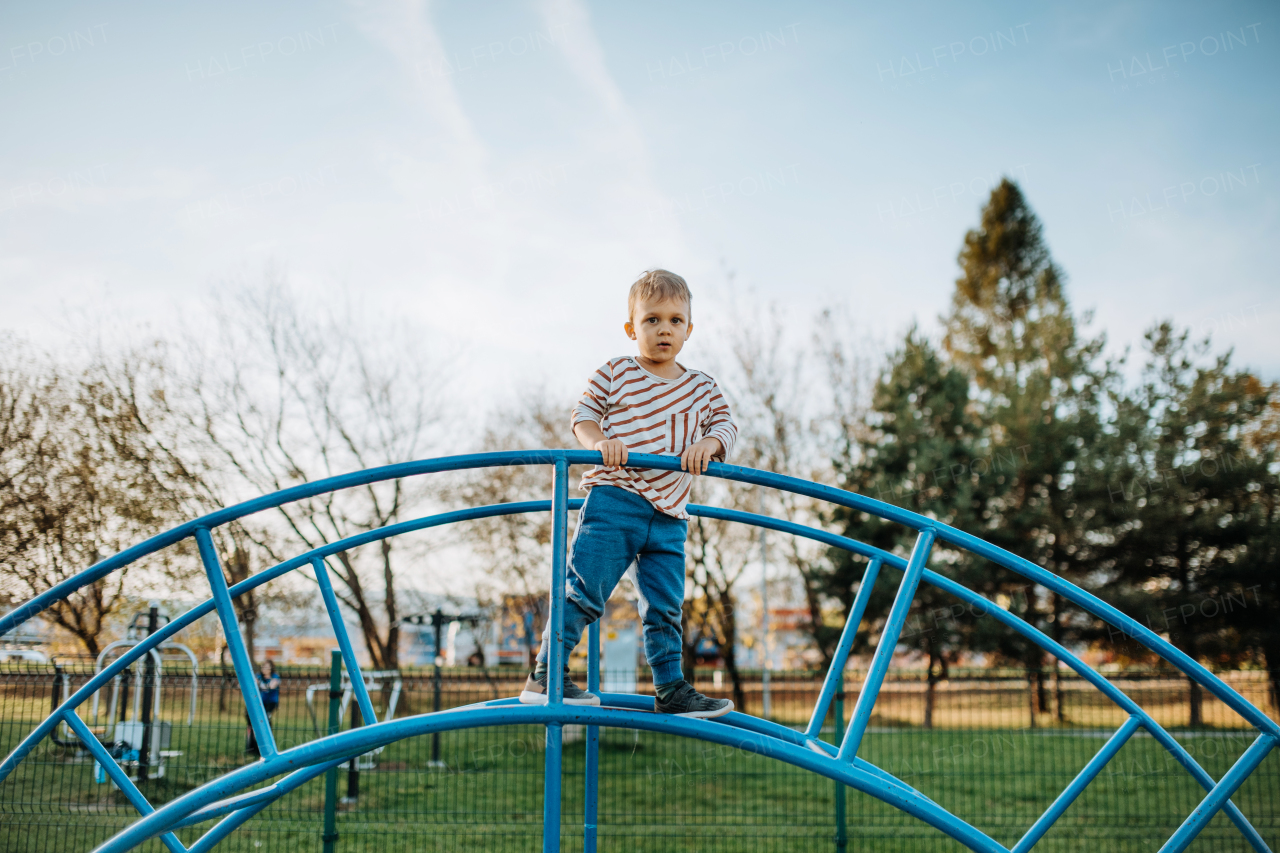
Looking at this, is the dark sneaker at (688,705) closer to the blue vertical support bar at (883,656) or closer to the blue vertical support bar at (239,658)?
the blue vertical support bar at (883,656)

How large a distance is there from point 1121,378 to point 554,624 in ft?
68.5

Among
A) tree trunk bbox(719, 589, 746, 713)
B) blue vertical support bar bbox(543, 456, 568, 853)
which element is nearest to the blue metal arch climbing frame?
blue vertical support bar bbox(543, 456, 568, 853)

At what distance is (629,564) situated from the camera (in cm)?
246

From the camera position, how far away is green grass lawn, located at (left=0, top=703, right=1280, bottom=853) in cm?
607

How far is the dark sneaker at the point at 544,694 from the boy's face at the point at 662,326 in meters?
0.95

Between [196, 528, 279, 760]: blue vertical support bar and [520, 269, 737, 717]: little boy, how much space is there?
2.16ft

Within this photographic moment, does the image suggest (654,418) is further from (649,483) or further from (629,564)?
(629,564)

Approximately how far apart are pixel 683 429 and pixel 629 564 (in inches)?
16.5

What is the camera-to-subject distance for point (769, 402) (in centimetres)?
1788

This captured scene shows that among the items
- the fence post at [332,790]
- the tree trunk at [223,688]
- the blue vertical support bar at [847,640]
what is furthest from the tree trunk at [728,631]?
the blue vertical support bar at [847,640]

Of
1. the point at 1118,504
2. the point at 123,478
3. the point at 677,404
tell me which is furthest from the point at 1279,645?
the point at 123,478

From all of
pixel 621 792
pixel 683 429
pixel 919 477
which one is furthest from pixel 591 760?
pixel 919 477

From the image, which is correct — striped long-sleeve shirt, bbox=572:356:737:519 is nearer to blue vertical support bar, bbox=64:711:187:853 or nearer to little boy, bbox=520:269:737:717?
little boy, bbox=520:269:737:717

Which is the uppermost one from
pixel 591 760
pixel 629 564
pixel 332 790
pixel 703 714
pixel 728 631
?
pixel 629 564
